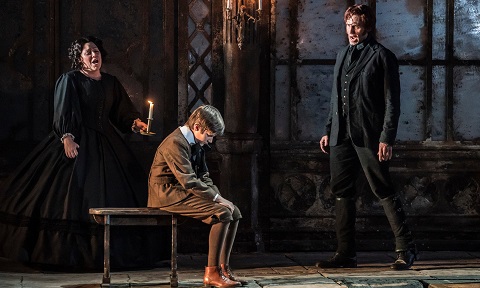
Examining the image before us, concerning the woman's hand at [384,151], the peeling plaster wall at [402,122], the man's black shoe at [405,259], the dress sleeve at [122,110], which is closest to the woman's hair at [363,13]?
the woman's hand at [384,151]

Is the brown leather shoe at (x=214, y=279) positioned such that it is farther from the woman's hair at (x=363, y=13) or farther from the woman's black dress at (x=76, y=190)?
the woman's hair at (x=363, y=13)

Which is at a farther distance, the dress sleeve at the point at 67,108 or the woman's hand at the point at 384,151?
the dress sleeve at the point at 67,108

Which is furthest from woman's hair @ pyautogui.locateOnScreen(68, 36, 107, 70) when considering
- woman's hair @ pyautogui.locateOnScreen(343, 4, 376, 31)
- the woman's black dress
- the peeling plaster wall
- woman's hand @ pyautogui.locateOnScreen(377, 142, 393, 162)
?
woman's hand @ pyautogui.locateOnScreen(377, 142, 393, 162)

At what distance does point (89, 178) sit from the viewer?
332 inches

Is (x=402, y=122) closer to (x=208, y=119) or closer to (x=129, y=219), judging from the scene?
(x=208, y=119)

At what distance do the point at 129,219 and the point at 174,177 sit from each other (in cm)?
48

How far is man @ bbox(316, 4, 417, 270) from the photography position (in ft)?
27.4

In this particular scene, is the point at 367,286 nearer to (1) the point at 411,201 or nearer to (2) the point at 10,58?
(1) the point at 411,201

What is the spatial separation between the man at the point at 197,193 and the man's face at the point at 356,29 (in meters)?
1.63

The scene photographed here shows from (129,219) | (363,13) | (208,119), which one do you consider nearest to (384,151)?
(363,13)

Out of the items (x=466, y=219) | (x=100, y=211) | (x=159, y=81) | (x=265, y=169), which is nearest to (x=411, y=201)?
(x=466, y=219)

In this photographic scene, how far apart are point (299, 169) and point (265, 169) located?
0.32m

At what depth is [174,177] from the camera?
751 centimetres

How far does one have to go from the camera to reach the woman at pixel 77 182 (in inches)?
327
